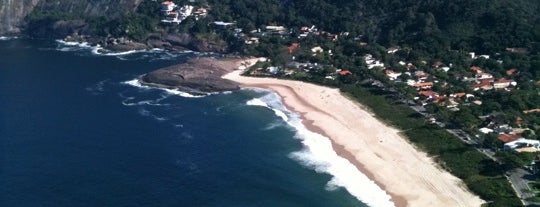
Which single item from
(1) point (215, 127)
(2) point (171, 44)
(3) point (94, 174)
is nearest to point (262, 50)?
(2) point (171, 44)

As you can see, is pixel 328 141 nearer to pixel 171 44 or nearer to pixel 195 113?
pixel 195 113

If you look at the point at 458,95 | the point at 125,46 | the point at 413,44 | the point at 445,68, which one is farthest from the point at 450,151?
the point at 125,46

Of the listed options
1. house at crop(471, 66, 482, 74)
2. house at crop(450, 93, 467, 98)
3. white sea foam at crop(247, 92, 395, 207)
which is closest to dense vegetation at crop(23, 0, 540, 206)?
house at crop(450, 93, 467, 98)

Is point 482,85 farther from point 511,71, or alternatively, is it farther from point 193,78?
point 193,78

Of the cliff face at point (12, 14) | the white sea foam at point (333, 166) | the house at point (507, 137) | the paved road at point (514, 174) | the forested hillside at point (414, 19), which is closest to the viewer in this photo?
the paved road at point (514, 174)

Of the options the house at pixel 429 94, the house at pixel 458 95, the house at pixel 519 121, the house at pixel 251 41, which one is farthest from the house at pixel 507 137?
the house at pixel 251 41

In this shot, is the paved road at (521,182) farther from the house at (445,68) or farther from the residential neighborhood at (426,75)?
the house at (445,68)
